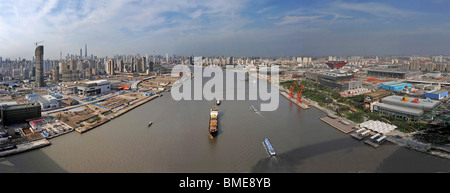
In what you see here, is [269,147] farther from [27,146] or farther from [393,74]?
[393,74]

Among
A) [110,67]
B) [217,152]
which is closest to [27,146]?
[217,152]

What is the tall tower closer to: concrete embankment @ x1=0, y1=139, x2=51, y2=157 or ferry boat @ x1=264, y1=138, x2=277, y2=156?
concrete embankment @ x1=0, y1=139, x2=51, y2=157

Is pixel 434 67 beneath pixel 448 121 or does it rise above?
above

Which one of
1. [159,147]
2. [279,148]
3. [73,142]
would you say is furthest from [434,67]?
[73,142]

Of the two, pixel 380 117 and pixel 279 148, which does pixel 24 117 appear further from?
pixel 380 117
